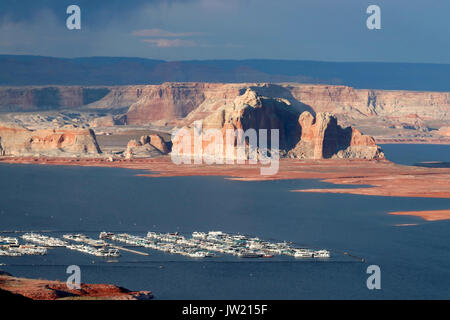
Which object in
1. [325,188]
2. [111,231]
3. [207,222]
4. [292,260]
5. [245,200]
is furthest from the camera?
[325,188]

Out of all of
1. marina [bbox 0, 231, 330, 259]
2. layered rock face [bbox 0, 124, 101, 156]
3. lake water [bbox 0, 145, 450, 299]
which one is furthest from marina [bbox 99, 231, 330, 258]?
layered rock face [bbox 0, 124, 101, 156]

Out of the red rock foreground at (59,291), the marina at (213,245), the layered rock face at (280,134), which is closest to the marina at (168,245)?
the marina at (213,245)

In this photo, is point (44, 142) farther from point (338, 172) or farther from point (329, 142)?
point (338, 172)

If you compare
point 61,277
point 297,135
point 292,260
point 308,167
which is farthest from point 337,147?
point 61,277

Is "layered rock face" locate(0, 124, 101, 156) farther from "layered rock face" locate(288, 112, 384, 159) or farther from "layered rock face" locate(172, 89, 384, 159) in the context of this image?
"layered rock face" locate(288, 112, 384, 159)

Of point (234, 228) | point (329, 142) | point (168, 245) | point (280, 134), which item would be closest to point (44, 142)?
point (280, 134)

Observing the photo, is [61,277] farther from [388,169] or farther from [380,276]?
[388,169]

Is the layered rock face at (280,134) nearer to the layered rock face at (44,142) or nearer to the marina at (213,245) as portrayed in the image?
the layered rock face at (44,142)
